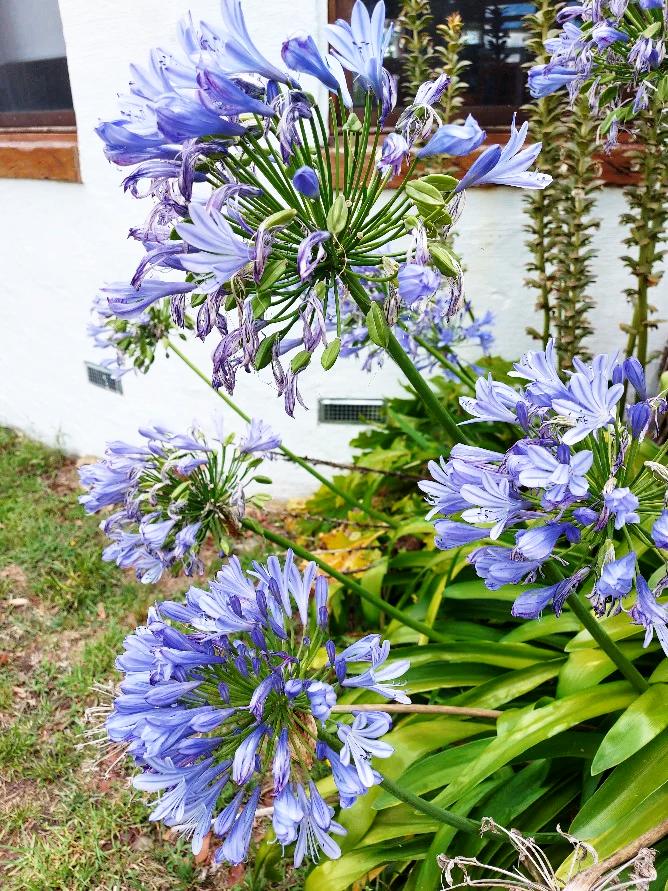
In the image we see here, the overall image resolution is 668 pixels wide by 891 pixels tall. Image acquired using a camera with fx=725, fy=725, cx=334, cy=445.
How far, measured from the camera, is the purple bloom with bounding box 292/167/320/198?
40.7 inches

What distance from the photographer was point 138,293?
1.17m

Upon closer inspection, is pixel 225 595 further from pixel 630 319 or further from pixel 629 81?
pixel 630 319

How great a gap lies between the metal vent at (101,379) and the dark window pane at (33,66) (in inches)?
59.9

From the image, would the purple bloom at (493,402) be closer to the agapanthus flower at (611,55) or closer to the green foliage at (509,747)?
the green foliage at (509,747)

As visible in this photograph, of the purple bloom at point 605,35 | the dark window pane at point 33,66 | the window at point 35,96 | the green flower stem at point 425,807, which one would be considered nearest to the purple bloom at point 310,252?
the green flower stem at point 425,807

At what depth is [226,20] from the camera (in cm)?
107

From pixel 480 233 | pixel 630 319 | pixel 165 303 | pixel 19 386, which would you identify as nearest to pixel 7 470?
pixel 19 386

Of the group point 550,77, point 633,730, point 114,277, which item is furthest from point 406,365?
point 114,277

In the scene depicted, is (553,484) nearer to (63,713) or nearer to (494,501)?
(494,501)

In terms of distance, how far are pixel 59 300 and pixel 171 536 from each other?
3.43 m

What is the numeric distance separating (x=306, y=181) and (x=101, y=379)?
412 cm

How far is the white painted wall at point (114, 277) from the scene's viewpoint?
138 inches

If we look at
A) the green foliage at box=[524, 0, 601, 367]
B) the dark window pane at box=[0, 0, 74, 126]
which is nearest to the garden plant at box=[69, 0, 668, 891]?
the green foliage at box=[524, 0, 601, 367]

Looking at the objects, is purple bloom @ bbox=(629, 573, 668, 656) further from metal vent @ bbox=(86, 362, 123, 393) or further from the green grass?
metal vent @ bbox=(86, 362, 123, 393)
